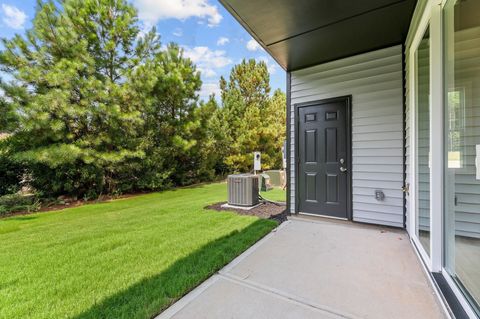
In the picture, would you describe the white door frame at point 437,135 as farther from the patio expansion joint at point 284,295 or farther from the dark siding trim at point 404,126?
the dark siding trim at point 404,126

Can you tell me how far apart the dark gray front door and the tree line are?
5227mm

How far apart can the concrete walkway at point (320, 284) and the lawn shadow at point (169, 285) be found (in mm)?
86

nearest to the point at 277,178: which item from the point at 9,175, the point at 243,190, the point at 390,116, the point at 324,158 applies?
the point at 243,190

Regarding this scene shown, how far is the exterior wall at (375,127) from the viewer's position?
10.1 ft

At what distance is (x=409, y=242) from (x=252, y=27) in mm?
3190

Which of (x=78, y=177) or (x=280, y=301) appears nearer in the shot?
(x=280, y=301)

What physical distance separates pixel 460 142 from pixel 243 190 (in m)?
3.57

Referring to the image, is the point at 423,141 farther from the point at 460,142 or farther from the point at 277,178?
the point at 277,178

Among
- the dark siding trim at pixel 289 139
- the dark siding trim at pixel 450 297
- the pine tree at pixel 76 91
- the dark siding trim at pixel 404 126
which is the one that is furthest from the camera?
the pine tree at pixel 76 91

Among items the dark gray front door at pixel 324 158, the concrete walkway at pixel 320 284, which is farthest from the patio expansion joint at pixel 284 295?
the dark gray front door at pixel 324 158

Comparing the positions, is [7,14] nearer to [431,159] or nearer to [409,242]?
[431,159]

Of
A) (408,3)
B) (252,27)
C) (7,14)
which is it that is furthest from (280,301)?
(7,14)

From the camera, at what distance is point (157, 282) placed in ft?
6.55

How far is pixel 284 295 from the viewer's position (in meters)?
1.80
